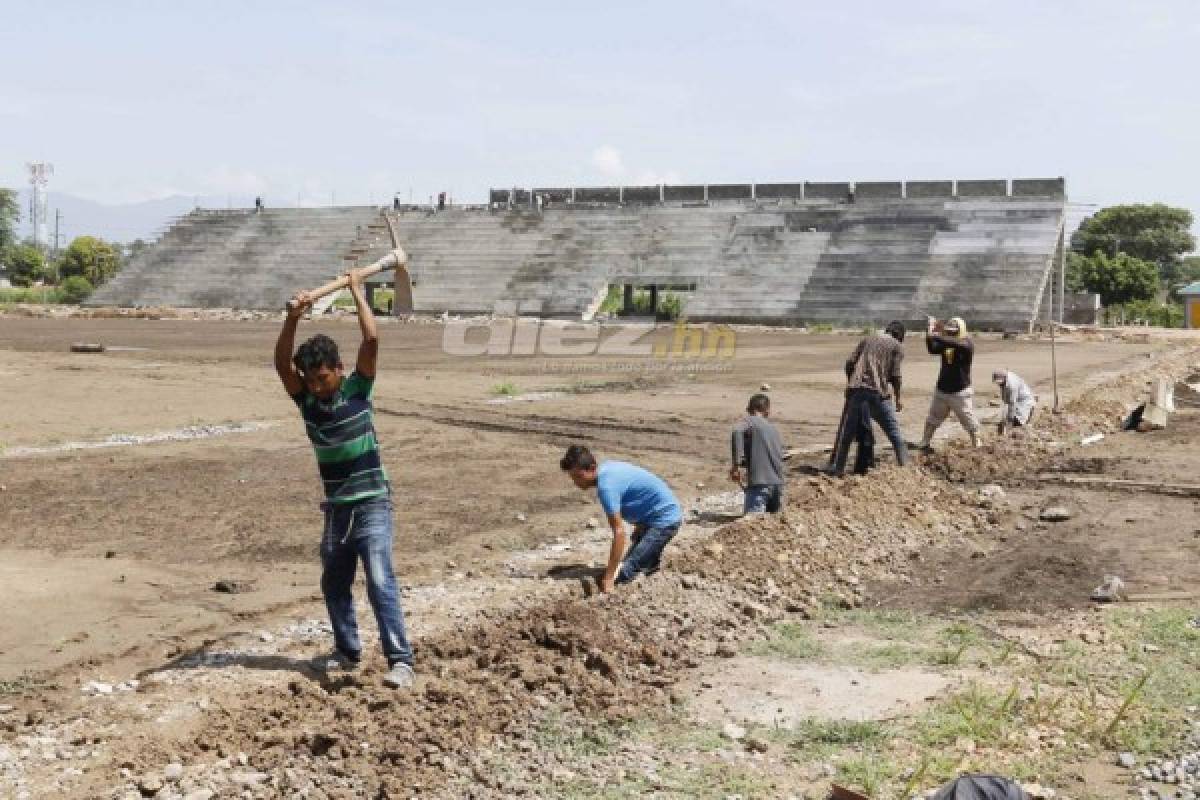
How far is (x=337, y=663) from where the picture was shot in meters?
6.72

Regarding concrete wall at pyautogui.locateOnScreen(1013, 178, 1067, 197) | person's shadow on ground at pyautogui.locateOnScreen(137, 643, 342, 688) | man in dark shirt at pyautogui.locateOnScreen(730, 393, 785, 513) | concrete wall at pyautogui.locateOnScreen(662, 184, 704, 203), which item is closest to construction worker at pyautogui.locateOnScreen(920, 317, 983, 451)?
man in dark shirt at pyautogui.locateOnScreen(730, 393, 785, 513)

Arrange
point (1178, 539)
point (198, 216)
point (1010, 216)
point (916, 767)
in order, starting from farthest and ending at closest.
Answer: point (198, 216), point (1010, 216), point (1178, 539), point (916, 767)

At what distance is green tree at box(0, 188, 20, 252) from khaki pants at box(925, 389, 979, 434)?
10255cm

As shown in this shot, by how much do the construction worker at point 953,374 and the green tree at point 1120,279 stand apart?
64.8 metres

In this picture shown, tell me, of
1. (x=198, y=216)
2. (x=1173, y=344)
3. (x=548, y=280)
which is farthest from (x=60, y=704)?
(x=198, y=216)

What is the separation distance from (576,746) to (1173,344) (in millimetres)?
43913

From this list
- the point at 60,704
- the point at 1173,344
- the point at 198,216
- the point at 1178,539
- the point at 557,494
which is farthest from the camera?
the point at 198,216

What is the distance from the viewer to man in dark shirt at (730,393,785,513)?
34.2 ft

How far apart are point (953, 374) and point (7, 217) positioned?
105 meters

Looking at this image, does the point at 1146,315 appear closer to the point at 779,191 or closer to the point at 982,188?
the point at 982,188

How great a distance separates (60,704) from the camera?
6.24 metres

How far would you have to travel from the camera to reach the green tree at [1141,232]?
314 ft

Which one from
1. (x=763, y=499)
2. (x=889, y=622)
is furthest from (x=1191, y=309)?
(x=889, y=622)

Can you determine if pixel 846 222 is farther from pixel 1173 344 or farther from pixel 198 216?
pixel 198 216
